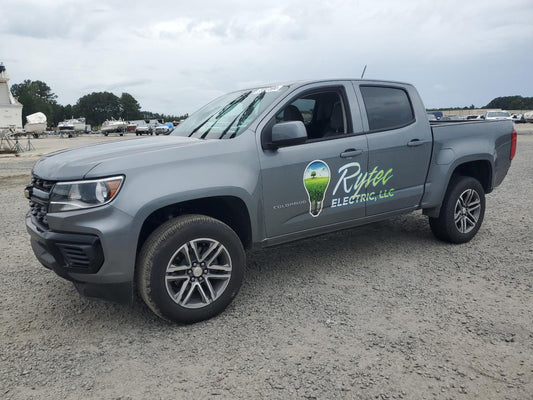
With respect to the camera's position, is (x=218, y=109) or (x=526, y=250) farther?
(x=526, y=250)

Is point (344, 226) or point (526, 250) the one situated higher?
point (344, 226)

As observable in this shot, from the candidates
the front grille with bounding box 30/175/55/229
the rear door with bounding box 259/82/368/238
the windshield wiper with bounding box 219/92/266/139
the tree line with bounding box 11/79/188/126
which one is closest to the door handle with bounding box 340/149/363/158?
the rear door with bounding box 259/82/368/238

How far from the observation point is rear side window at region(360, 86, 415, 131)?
431 centimetres

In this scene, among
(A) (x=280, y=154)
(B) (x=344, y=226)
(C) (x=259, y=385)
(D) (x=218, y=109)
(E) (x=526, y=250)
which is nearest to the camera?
(C) (x=259, y=385)

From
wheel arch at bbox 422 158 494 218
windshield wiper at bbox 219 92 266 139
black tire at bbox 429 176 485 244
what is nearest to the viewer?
windshield wiper at bbox 219 92 266 139

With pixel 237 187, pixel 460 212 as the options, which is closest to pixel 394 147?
pixel 460 212

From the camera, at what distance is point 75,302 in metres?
3.74

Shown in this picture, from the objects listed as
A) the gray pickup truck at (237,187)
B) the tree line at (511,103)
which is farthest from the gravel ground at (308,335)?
the tree line at (511,103)

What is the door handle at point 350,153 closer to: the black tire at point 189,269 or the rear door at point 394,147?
the rear door at point 394,147

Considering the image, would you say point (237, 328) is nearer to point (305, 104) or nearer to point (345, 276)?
point (345, 276)

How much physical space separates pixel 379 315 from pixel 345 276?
0.86m

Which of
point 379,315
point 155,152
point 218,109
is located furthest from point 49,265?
point 379,315

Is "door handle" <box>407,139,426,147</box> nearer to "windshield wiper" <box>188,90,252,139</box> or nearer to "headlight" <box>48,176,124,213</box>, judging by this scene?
"windshield wiper" <box>188,90,252,139</box>

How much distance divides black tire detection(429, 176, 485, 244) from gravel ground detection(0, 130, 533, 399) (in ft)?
0.75
